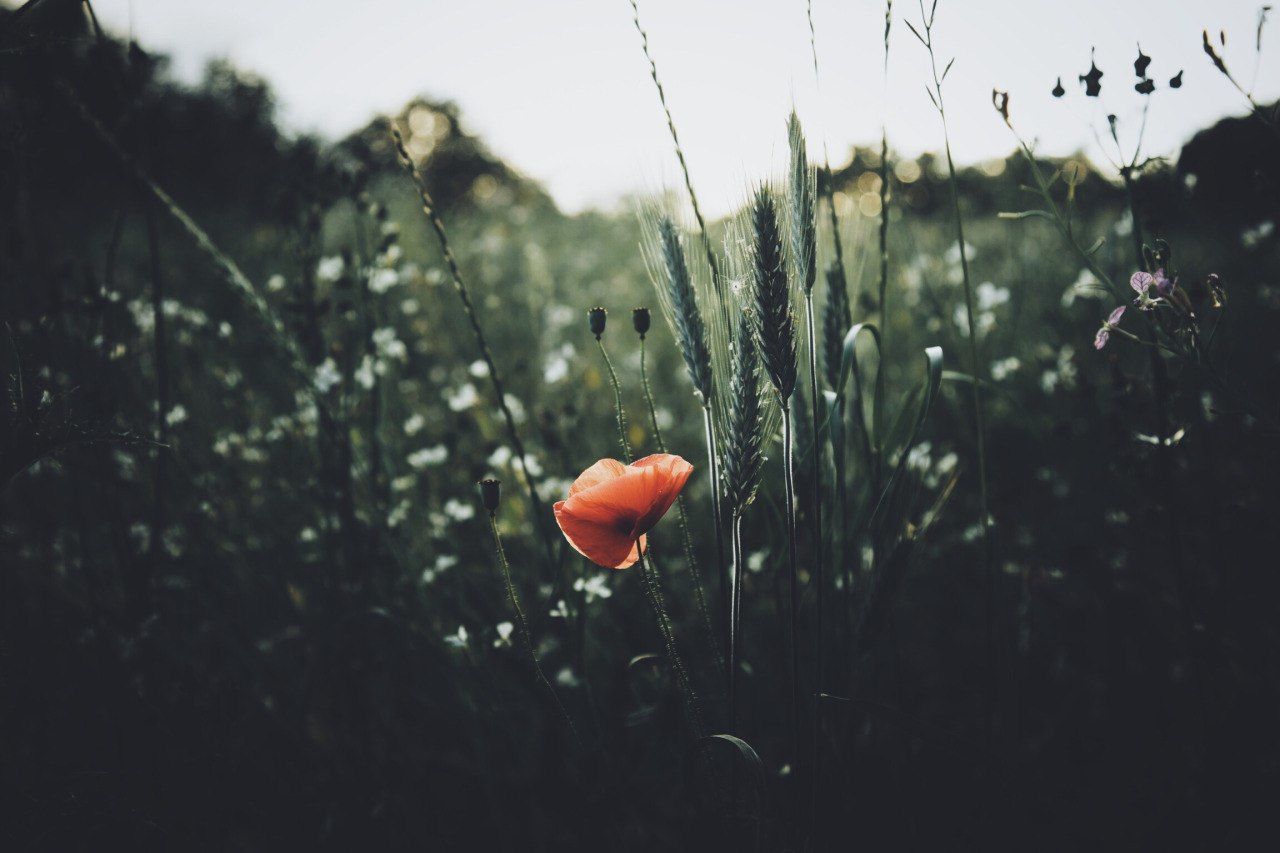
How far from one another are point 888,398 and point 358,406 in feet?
6.68

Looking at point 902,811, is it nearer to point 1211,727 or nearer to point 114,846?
point 1211,727

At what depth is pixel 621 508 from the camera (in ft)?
2.97

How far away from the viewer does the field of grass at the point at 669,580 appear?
0.99 metres

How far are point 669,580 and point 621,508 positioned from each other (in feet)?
3.66

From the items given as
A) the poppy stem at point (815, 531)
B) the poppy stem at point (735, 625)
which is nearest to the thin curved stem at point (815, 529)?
the poppy stem at point (815, 531)

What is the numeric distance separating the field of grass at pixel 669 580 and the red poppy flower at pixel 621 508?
6 cm

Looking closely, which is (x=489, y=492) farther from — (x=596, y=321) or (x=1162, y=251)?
(x=1162, y=251)

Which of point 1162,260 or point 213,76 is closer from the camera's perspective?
point 1162,260

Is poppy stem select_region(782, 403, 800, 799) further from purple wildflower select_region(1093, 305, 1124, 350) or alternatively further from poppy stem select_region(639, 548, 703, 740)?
purple wildflower select_region(1093, 305, 1124, 350)

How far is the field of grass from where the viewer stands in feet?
3.25

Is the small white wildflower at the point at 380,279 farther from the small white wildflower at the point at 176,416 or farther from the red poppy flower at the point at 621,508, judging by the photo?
the red poppy flower at the point at 621,508

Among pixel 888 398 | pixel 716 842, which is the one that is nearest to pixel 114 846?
pixel 716 842

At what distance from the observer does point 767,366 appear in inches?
34.6

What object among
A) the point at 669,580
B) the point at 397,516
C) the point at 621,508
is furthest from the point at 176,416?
the point at 621,508
